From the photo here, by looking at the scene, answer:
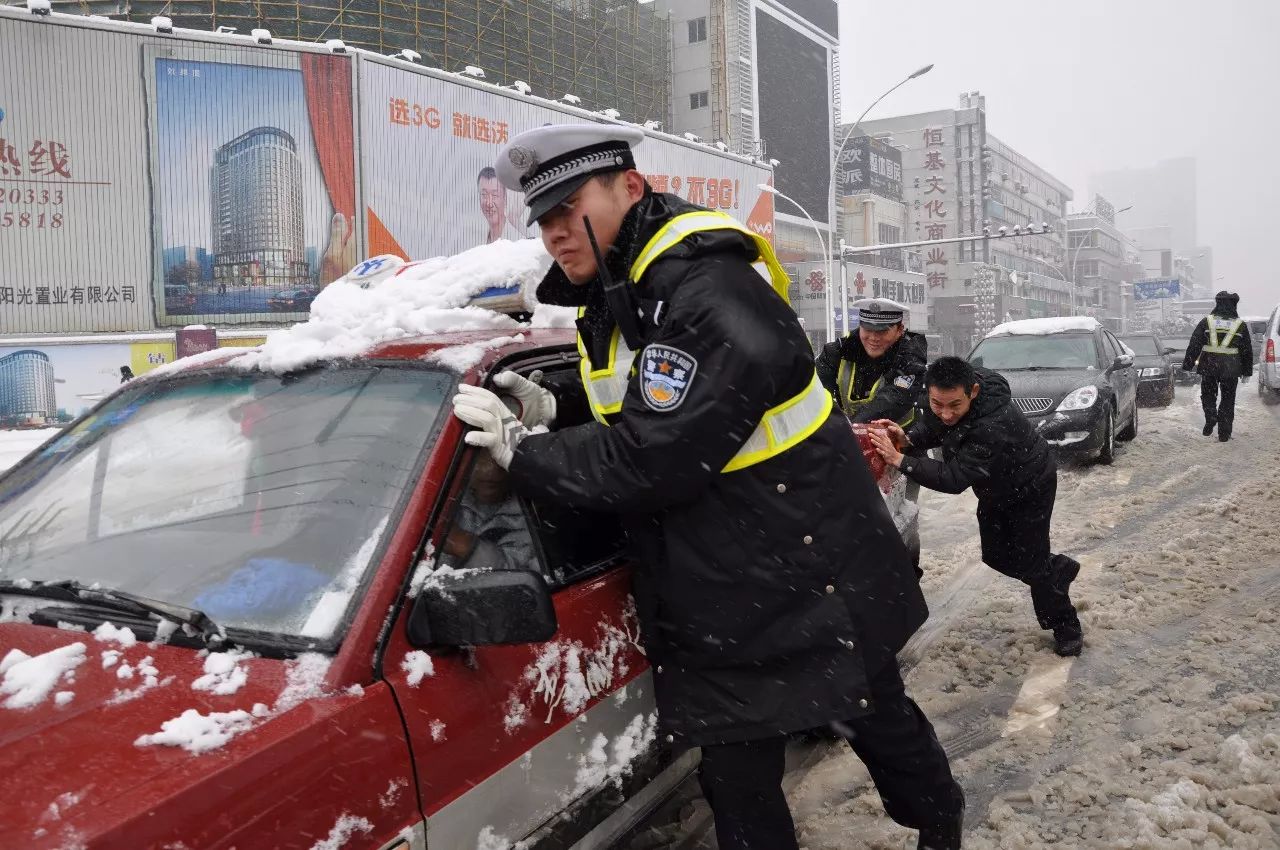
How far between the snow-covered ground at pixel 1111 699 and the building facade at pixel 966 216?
61.5 metres

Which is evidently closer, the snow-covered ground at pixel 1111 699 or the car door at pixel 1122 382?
the snow-covered ground at pixel 1111 699

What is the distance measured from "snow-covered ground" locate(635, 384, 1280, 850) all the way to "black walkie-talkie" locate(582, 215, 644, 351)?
1.56 metres

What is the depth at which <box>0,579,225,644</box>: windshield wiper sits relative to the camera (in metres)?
1.68

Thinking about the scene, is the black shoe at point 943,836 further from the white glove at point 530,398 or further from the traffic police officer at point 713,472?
the white glove at point 530,398

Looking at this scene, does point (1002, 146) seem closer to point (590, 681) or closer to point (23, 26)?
point (23, 26)

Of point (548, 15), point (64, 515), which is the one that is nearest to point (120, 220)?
point (64, 515)

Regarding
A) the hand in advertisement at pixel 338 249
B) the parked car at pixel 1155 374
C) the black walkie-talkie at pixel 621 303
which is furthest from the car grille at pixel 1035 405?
the hand in advertisement at pixel 338 249

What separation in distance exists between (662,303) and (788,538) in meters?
0.58

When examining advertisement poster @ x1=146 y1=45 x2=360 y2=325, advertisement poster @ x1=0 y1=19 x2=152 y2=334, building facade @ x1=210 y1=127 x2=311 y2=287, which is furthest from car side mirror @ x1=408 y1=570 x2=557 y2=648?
building facade @ x1=210 y1=127 x2=311 y2=287

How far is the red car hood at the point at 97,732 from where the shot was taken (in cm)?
125

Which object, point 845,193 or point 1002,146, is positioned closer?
point 845,193

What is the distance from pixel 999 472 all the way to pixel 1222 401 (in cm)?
823

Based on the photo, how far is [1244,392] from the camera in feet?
58.7

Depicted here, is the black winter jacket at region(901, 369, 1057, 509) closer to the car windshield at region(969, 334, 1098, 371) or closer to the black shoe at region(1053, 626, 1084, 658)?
the black shoe at region(1053, 626, 1084, 658)
